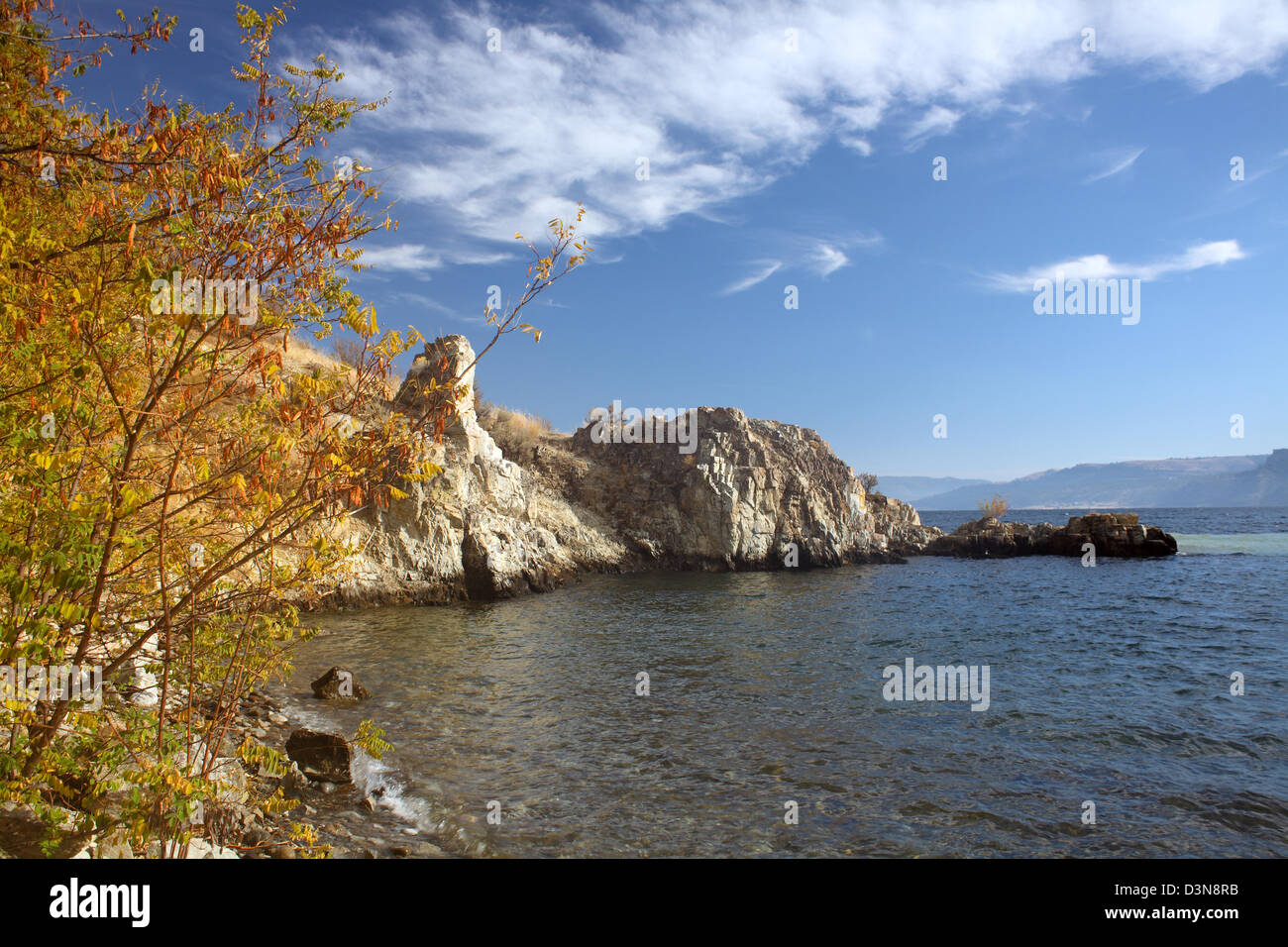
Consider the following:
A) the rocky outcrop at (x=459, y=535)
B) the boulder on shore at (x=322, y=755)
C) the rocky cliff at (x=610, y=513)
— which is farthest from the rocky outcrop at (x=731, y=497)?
the boulder on shore at (x=322, y=755)

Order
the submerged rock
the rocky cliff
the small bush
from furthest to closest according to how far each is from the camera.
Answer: the small bush, the rocky cliff, the submerged rock

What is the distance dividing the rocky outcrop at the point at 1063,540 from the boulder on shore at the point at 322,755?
148 feet

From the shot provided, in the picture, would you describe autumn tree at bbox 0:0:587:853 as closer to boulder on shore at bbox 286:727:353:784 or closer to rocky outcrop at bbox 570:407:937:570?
boulder on shore at bbox 286:727:353:784

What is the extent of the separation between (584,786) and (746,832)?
2115 millimetres

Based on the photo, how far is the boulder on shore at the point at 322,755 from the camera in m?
7.93

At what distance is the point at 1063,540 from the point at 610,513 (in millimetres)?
32165

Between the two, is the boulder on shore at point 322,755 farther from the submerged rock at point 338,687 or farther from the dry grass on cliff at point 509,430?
the dry grass on cliff at point 509,430

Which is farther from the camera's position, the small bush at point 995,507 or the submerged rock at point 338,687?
the small bush at point 995,507

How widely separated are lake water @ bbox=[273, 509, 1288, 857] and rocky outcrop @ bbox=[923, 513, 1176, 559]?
24913mm

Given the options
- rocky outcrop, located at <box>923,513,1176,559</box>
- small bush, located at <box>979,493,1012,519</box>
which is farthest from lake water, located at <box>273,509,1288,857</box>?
small bush, located at <box>979,493,1012,519</box>

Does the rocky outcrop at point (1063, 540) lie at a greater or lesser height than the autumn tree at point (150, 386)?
lesser

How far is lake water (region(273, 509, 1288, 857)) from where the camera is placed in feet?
23.1
